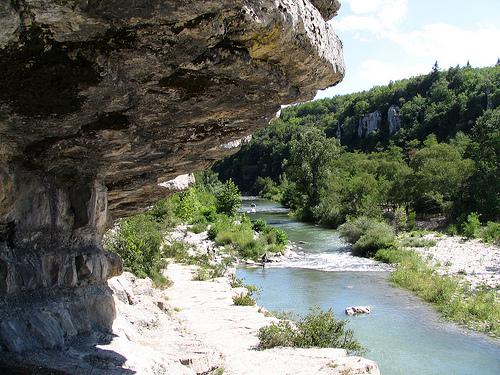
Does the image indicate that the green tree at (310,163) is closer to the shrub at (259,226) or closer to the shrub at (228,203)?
the shrub at (228,203)

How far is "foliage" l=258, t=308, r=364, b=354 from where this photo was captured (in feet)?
43.4

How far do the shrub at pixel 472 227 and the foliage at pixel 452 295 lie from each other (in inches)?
391

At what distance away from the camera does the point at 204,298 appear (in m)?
18.6

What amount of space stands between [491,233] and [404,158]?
3756 cm

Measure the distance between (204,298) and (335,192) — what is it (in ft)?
121

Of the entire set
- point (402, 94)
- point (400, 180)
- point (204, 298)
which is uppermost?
point (402, 94)

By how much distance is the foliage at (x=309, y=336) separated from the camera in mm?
13242

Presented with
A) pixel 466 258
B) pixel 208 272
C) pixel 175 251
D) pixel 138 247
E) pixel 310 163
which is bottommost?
pixel 466 258

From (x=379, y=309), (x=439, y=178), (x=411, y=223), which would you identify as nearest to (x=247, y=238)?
(x=411, y=223)

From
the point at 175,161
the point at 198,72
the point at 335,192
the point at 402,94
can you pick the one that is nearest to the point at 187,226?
the point at 335,192

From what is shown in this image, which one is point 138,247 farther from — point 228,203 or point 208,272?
point 228,203

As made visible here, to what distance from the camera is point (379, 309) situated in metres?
20.0

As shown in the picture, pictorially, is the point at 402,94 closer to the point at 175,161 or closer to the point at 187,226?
the point at 187,226

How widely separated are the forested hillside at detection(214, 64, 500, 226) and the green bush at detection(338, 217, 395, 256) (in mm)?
7411
